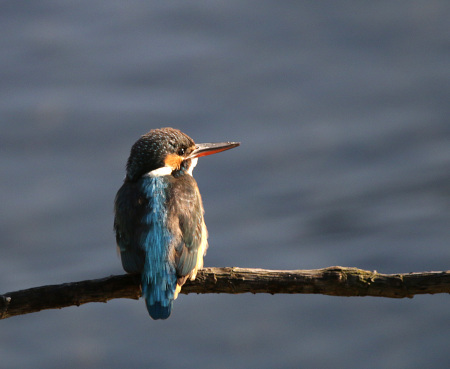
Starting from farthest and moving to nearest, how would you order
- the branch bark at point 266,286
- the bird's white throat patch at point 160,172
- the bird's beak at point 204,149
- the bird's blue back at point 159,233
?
the bird's beak at point 204,149 < the bird's white throat patch at point 160,172 < the bird's blue back at point 159,233 < the branch bark at point 266,286

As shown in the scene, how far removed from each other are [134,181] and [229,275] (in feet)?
2.37

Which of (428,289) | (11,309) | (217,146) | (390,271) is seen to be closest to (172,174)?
(217,146)

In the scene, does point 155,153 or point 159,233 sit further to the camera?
point 155,153

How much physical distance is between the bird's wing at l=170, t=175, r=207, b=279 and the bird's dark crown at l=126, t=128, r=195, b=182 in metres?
0.13

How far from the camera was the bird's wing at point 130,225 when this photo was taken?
274 cm

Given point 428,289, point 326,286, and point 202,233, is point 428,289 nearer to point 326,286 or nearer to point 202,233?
point 326,286

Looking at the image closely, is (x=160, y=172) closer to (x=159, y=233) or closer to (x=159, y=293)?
(x=159, y=233)

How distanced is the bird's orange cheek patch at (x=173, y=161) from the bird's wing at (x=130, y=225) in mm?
229

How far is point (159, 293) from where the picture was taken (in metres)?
2.63

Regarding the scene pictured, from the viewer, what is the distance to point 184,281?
8.87 ft

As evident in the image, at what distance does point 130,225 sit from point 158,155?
17.6 inches

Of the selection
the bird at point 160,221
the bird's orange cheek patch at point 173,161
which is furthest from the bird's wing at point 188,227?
the bird's orange cheek patch at point 173,161

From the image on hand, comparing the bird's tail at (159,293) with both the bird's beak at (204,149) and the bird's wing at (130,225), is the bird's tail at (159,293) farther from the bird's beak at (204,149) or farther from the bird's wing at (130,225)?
the bird's beak at (204,149)

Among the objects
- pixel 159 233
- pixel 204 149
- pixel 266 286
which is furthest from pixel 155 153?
pixel 266 286
